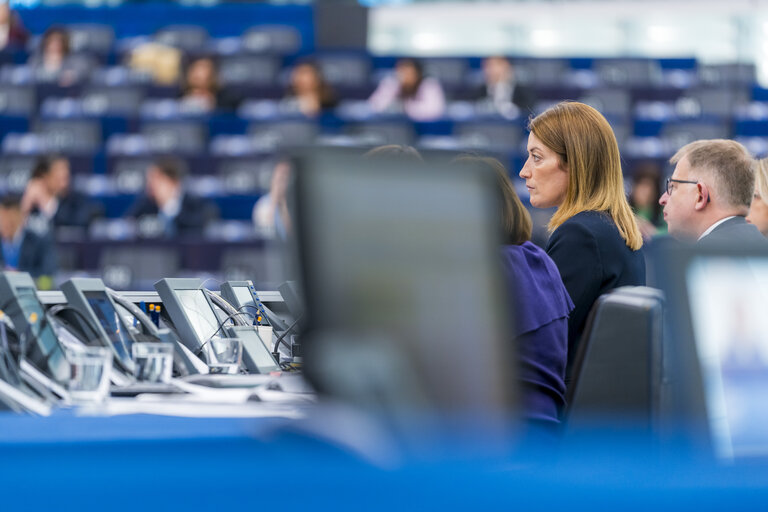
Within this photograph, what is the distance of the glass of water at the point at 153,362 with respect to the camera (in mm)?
1690

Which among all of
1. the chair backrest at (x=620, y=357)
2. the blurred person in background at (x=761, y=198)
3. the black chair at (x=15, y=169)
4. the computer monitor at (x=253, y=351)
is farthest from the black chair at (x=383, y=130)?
the chair backrest at (x=620, y=357)

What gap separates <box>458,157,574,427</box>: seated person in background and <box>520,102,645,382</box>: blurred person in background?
44 cm

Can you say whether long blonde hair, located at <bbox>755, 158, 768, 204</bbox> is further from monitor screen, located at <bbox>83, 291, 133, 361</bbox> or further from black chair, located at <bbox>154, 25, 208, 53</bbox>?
black chair, located at <bbox>154, 25, 208, 53</bbox>

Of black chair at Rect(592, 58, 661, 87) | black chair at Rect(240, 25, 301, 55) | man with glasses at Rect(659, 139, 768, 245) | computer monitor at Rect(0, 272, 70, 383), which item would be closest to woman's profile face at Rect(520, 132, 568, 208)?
man with glasses at Rect(659, 139, 768, 245)

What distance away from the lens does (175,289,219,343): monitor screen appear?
2.13m

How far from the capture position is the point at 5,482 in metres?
0.67

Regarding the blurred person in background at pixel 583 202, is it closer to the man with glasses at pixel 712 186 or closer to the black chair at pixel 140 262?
the man with glasses at pixel 712 186

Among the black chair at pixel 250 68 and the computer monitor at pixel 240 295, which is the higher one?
the black chair at pixel 250 68

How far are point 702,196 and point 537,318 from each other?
3.13 ft

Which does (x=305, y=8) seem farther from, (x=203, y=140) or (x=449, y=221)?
(x=449, y=221)

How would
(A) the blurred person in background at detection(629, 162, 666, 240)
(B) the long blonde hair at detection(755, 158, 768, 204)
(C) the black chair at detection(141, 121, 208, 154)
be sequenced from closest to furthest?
(B) the long blonde hair at detection(755, 158, 768, 204) < (A) the blurred person in background at detection(629, 162, 666, 240) < (C) the black chair at detection(141, 121, 208, 154)

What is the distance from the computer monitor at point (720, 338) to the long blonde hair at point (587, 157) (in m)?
1.58

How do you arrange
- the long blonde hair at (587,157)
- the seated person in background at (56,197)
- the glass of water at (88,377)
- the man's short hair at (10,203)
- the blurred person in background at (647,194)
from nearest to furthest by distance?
1. the glass of water at (88,377)
2. the long blonde hair at (587,157)
3. the blurred person in background at (647,194)
4. the man's short hair at (10,203)
5. the seated person in background at (56,197)

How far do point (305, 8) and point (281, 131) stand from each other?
3728 millimetres
